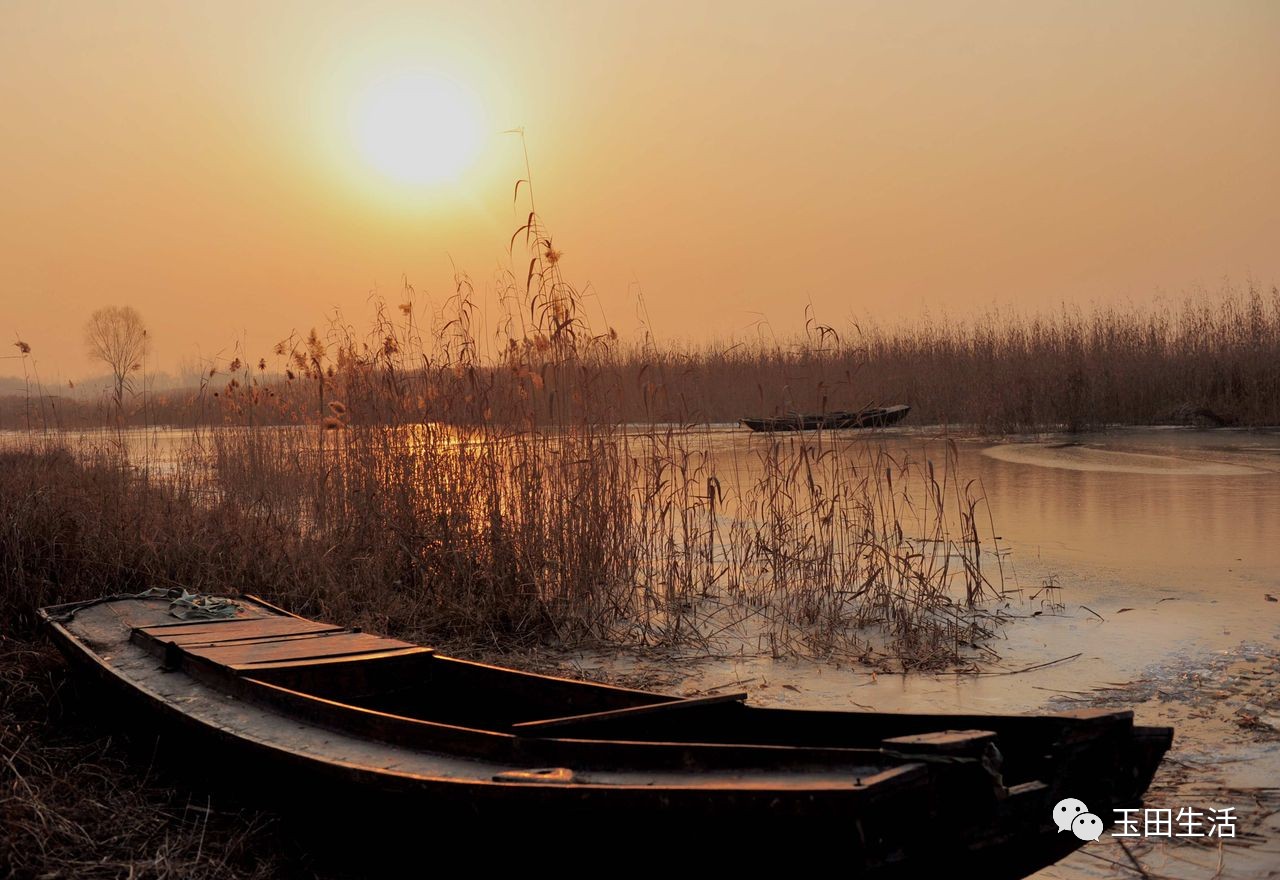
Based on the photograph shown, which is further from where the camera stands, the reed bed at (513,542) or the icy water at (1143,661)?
the reed bed at (513,542)

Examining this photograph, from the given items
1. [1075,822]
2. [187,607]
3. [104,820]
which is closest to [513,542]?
[187,607]

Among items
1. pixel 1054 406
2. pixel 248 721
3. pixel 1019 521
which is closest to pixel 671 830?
pixel 248 721

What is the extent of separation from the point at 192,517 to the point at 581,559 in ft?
8.52

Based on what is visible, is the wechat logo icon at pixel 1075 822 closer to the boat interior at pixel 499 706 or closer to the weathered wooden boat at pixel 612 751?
the weathered wooden boat at pixel 612 751

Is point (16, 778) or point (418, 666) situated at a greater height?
point (418, 666)

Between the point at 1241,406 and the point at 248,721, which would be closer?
the point at 248,721

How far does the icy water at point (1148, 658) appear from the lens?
9.37 feet

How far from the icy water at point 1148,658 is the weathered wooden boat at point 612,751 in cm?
59

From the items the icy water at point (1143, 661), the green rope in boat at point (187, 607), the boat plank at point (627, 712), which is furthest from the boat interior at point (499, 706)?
the icy water at point (1143, 661)

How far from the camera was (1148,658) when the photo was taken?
14.2 feet

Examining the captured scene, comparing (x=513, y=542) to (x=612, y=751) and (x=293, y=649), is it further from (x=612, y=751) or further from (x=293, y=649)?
(x=612, y=751)

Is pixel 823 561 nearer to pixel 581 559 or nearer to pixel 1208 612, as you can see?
pixel 581 559

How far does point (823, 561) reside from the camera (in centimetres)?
532

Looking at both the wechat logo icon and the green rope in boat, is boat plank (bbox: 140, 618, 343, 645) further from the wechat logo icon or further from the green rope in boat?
the wechat logo icon
